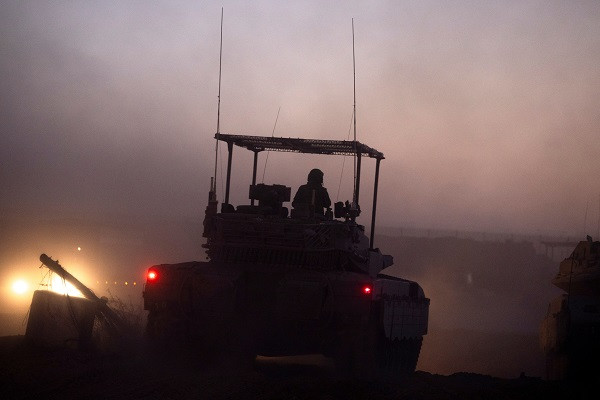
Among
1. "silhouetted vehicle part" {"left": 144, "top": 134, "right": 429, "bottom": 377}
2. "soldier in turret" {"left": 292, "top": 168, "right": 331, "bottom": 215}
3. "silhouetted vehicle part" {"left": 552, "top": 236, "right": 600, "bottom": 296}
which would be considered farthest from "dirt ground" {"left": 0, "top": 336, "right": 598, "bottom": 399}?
"silhouetted vehicle part" {"left": 552, "top": 236, "right": 600, "bottom": 296}

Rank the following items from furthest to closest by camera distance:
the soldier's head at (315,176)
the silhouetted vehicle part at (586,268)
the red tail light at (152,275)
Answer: the silhouetted vehicle part at (586,268)
the soldier's head at (315,176)
the red tail light at (152,275)

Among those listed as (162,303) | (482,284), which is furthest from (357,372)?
(482,284)

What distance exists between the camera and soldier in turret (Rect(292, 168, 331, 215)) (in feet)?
51.9

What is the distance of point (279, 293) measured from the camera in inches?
519

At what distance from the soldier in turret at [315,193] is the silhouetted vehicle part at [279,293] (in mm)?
688

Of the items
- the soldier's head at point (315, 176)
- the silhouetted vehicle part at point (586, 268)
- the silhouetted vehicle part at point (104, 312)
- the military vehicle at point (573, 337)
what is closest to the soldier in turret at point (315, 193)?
the soldier's head at point (315, 176)

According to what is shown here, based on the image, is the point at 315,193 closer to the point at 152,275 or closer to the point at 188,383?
the point at 152,275

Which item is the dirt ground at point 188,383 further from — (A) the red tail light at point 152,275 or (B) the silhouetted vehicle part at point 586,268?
(B) the silhouetted vehicle part at point 586,268

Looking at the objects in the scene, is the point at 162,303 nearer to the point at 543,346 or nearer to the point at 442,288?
the point at 543,346

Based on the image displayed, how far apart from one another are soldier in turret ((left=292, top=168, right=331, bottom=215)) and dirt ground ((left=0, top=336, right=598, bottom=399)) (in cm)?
309

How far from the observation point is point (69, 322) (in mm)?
15953

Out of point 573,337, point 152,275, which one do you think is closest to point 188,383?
point 152,275

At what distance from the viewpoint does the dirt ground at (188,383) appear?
36.8 feet

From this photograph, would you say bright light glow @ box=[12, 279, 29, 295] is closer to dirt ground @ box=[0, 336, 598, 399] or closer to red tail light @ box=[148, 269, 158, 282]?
dirt ground @ box=[0, 336, 598, 399]
